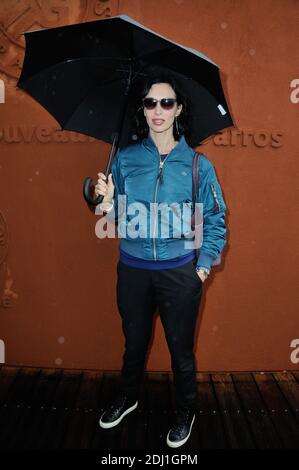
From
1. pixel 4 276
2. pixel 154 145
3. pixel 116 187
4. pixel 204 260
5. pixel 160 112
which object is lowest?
pixel 4 276

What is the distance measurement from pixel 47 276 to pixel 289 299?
223cm

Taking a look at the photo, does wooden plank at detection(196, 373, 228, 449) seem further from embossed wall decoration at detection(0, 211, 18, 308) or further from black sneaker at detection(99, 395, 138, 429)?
embossed wall decoration at detection(0, 211, 18, 308)

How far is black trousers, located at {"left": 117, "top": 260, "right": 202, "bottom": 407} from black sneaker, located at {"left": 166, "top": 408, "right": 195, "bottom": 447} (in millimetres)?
78

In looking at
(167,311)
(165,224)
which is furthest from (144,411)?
(165,224)

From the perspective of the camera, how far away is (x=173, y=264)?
8.78ft

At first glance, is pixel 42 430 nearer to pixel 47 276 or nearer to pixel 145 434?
pixel 145 434

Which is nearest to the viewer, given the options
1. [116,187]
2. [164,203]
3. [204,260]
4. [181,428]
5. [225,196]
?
[164,203]

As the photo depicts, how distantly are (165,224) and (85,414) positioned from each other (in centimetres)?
173

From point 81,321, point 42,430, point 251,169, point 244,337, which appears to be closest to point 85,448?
point 42,430

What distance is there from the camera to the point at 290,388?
3.64 meters

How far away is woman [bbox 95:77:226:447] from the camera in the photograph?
2.62 meters

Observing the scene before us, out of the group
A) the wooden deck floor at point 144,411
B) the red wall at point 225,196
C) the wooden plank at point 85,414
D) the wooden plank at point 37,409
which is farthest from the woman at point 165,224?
the wooden plank at point 37,409

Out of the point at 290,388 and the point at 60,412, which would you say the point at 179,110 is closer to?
the point at 60,412

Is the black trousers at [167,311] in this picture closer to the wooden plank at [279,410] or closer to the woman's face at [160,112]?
the wooden plank at [279,410]
